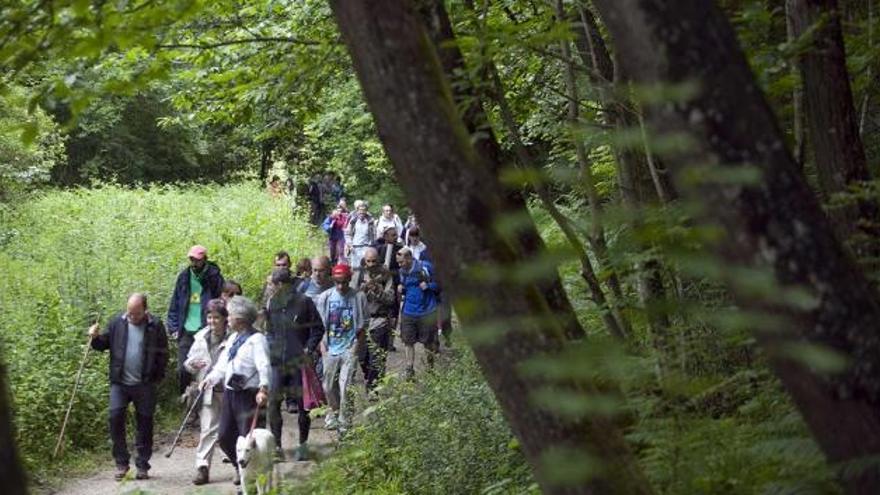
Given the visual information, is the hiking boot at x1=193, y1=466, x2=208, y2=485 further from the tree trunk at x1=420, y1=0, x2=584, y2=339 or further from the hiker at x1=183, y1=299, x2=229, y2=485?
the tree trunk at x1=420, y1=0, x2=584, y2=339

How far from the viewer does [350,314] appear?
1349 centimetres

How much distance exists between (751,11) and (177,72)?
5485 mm

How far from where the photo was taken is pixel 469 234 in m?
3.61

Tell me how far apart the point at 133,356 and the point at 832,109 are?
835cm

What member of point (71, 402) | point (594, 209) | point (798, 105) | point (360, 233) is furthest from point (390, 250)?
point (594, 209)

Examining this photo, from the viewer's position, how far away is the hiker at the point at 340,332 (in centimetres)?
1345

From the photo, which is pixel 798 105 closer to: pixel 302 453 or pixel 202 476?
pixel 302 453

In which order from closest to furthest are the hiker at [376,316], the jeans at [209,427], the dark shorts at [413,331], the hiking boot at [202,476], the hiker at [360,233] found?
the jeans at [209,427], the hiking boot at [202,476], the hiker at [376,316], the dark shorts at [413,331], the hiker at [360,233]

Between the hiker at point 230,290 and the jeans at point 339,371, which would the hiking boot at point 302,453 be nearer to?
the jeans at point 339,371

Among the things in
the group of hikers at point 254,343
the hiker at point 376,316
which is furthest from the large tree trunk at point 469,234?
the hiker at point 376,316

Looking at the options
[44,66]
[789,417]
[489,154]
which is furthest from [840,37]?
[44,66]

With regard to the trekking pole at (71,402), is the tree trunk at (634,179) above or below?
above

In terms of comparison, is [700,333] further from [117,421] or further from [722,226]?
[117,421]

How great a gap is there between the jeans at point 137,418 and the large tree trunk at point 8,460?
10.8 metres
